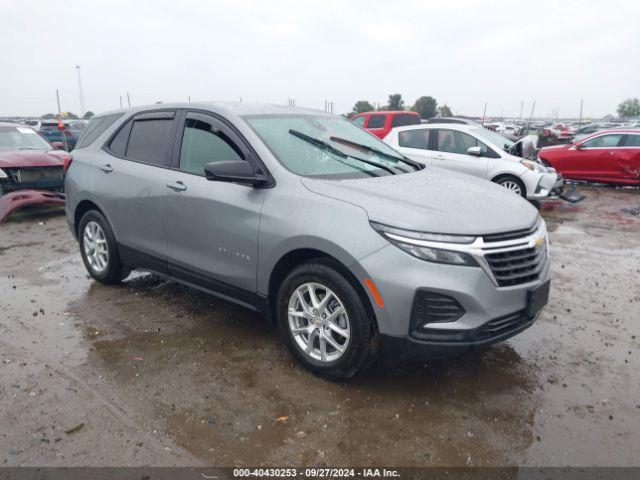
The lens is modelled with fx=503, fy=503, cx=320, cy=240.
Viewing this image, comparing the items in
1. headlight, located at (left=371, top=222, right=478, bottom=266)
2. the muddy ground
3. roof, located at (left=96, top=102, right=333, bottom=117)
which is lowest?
the muddy ground

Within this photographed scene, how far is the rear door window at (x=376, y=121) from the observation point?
14805mm

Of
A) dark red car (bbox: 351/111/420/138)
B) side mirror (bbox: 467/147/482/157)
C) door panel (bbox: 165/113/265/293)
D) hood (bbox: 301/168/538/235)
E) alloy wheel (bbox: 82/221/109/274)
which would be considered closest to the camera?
hood (bbox: 301/168/538/235)

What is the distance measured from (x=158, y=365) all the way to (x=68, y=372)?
598mm

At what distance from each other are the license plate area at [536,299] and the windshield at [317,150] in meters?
1.35

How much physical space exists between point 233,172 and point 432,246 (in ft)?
4.58

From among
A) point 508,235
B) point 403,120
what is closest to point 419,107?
point 403,120

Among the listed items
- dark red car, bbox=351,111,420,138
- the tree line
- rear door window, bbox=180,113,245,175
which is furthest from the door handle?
the tree line

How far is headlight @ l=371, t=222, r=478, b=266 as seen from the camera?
285cm

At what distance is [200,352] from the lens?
377 centimetres

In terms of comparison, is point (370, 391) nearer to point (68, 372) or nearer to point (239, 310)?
point (239, 310)

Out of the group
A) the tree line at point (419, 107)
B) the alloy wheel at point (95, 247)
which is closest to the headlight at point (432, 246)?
A: the alloy wheel at point (95, 247)

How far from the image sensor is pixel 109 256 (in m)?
4.89

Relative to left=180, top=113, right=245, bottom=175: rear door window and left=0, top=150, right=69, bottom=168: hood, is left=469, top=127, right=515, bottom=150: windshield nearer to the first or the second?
left=180, top=113, right=245, bottom=175: rear door window

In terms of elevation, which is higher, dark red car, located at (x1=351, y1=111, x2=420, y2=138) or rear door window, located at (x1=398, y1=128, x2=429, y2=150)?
dark red car, located at (x1=351, y1=111, x2=420, y2=138)
